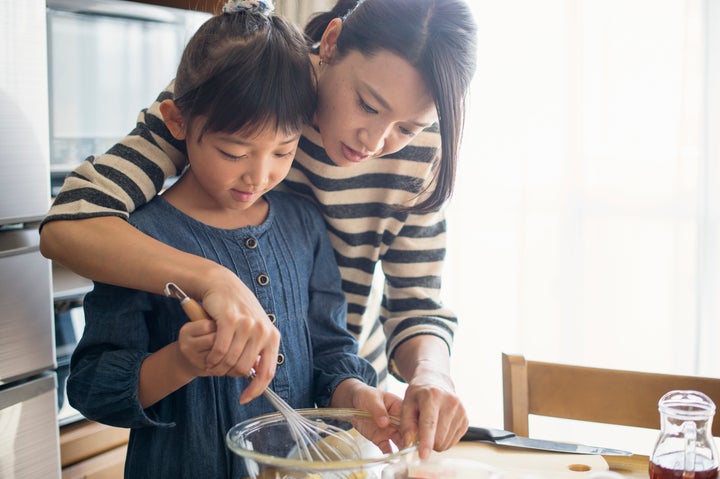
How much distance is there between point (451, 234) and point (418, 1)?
1.48 meters

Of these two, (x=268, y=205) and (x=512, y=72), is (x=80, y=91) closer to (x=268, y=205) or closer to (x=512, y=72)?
(x=268, y=205)

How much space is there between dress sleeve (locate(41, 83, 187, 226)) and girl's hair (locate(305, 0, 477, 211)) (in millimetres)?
262

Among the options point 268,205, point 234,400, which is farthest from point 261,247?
point 234,400

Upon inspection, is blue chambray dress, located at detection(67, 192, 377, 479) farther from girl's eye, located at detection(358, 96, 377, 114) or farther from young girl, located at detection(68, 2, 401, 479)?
girl's eye, located at detection(358, 96, 377, 114)

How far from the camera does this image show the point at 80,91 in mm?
1708

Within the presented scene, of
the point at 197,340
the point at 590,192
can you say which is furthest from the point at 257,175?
the point at 590,192

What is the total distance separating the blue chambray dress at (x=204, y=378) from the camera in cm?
89

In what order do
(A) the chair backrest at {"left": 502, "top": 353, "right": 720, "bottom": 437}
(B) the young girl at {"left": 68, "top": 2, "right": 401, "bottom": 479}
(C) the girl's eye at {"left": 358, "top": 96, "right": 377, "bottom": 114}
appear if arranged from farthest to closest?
(A) the chair backrest at {"left": 502, "top": 353, "right": 720, "bottom": 437} < (C) the girl's eye at {"left": 358, "top": 96, "right": 377, "bottom": 114} < (B) the young girl at {"left": 68, "top": 2, "right": 401, "bottom": 479}

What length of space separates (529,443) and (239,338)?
1.35ft

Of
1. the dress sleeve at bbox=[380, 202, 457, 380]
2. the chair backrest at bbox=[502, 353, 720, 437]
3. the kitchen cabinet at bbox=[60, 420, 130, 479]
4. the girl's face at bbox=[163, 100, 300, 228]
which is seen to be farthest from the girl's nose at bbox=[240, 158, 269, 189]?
the kitchen cabinet at bbox=[60, 420, 130, 479]

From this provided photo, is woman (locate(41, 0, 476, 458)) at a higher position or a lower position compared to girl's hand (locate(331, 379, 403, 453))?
higher

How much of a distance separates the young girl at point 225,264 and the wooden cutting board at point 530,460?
0.12 meters

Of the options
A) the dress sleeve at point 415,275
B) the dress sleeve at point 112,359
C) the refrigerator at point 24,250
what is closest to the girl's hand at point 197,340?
the dress sleeve at point 112,359

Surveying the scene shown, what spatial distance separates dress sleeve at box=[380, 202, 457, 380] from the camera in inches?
46.4
